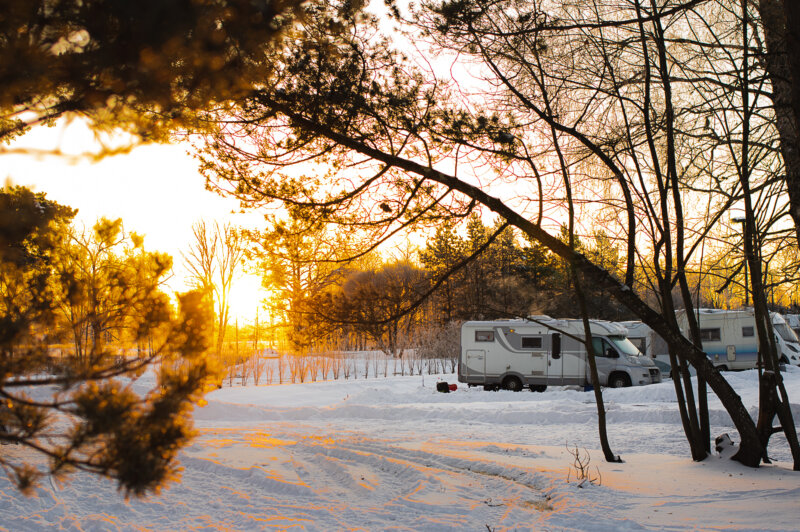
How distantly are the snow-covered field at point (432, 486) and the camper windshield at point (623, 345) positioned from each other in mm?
6879

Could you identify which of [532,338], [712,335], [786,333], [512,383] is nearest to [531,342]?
[532,338]

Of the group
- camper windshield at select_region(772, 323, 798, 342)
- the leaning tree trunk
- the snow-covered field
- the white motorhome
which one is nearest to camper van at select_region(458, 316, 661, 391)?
the white motorhome

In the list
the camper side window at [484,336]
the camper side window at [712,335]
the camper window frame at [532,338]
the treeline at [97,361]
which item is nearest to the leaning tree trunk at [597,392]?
the treeline at [97,361]

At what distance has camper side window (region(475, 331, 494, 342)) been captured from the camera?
18391 mm

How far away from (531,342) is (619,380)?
2790 millimetres

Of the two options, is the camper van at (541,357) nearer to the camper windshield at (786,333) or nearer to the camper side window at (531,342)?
the camper side window at (531,342)

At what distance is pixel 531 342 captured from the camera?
18.2m

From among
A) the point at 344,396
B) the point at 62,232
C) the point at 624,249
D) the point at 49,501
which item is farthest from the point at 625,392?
the point at 62,232

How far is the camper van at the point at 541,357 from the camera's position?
17.8m

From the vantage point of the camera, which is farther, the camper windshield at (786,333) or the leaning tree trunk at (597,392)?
the camper windshield at (786,333)

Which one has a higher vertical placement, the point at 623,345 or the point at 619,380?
the point at 623,345

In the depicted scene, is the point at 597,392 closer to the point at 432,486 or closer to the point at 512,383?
the point at 432,486

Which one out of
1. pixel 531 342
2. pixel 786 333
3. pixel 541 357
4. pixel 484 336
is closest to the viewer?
pixel 541 357

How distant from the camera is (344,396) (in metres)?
15.8
